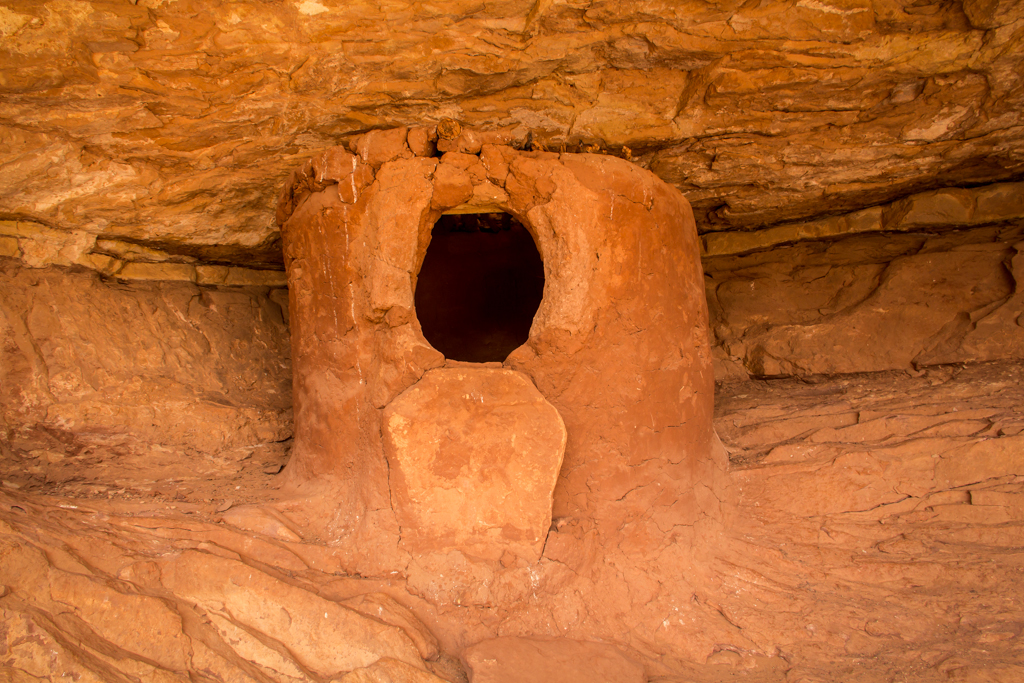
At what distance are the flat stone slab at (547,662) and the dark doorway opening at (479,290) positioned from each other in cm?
293

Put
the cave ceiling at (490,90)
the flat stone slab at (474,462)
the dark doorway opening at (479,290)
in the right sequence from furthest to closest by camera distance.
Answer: the dark doorway opening at (479,290) < the flat stone slab at (474,462) < the cave ceiling at (490,90)

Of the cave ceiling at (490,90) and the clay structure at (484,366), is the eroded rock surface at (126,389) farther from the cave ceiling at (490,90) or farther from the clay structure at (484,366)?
the clay structure at (484,366)

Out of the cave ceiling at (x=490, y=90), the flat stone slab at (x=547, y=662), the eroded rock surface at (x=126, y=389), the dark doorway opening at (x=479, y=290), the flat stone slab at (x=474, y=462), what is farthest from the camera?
the dark doorway opening at (x=479, y=290)

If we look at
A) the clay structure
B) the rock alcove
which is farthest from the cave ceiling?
the clay structure

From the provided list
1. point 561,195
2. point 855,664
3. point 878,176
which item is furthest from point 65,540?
point 878,176

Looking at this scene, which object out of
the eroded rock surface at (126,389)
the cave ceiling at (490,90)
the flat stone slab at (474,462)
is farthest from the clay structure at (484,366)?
the eroded rock surface at (126,389)

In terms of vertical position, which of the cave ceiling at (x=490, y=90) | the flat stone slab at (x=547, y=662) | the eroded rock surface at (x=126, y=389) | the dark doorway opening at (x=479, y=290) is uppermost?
the cave ceiling at (x=490, y=90)

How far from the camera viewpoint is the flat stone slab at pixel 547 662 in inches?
85.7

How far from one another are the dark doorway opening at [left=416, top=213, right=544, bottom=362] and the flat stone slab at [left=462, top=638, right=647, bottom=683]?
2931 millimetres

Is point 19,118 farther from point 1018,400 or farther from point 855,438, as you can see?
point 1018,400

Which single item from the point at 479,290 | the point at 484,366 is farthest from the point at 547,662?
the point at 479,290

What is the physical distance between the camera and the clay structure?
103 inches

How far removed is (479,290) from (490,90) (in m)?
2.42

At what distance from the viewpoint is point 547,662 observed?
2260mm
